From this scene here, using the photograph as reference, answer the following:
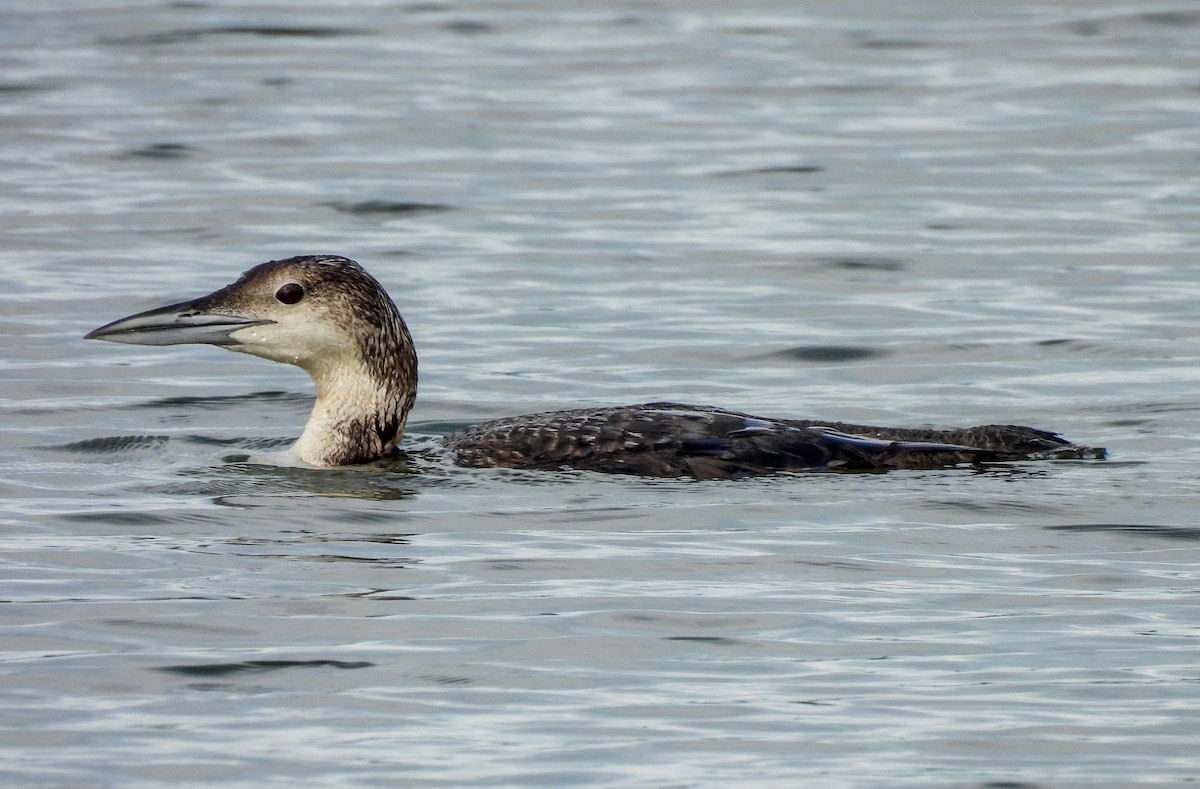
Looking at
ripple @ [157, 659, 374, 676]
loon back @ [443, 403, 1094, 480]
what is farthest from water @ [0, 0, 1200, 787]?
loon back @ [443, 403, 1094, 480]

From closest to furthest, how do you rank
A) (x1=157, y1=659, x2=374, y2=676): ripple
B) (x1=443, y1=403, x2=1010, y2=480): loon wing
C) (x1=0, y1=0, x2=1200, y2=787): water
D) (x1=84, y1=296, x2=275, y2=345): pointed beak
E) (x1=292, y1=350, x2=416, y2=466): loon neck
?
(x1=0, y1=0, x2=1200, y2=787): water < (x1=157, y1=659, x2=374, y2=676): ripple < (x1=443, y1=403, x2=1010, y2=480): loon wing < (x1=84, y1=296, x2=275, y2=345): pointed beak < (x1=292, y1=350, x2=416, y2=466): loon neck

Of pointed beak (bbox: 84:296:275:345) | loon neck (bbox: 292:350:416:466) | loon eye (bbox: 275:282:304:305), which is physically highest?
loon eye (bbox: 275:282:304:305)

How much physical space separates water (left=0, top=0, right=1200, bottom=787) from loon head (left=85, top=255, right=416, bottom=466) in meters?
0.24

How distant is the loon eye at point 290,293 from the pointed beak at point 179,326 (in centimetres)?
10

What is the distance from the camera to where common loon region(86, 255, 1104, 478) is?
8.47 m

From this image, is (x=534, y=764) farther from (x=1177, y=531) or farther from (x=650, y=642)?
(x=1177, y=531)

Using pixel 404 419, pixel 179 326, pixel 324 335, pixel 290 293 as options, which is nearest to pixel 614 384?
pixel 404 419

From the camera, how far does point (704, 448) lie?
8.47 metres

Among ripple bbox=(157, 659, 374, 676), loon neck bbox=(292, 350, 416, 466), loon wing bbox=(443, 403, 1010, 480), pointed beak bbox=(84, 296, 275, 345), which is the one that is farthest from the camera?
loon neck bbox=(292, 350, 416, 466)

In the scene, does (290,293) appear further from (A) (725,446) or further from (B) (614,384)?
(B) (614,384)

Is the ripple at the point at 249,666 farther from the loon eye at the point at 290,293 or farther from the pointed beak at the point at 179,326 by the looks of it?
the loon eye at the point at 290,293

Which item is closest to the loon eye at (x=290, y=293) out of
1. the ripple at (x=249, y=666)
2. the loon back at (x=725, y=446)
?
the loon back at (x=725, y=446)

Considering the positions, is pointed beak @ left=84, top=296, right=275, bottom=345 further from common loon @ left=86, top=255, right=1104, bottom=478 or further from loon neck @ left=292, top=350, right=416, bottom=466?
loon neck @ left=292, top=350, right=416, bottom=466

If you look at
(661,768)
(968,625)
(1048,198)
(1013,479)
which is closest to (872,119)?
(1048,198)
